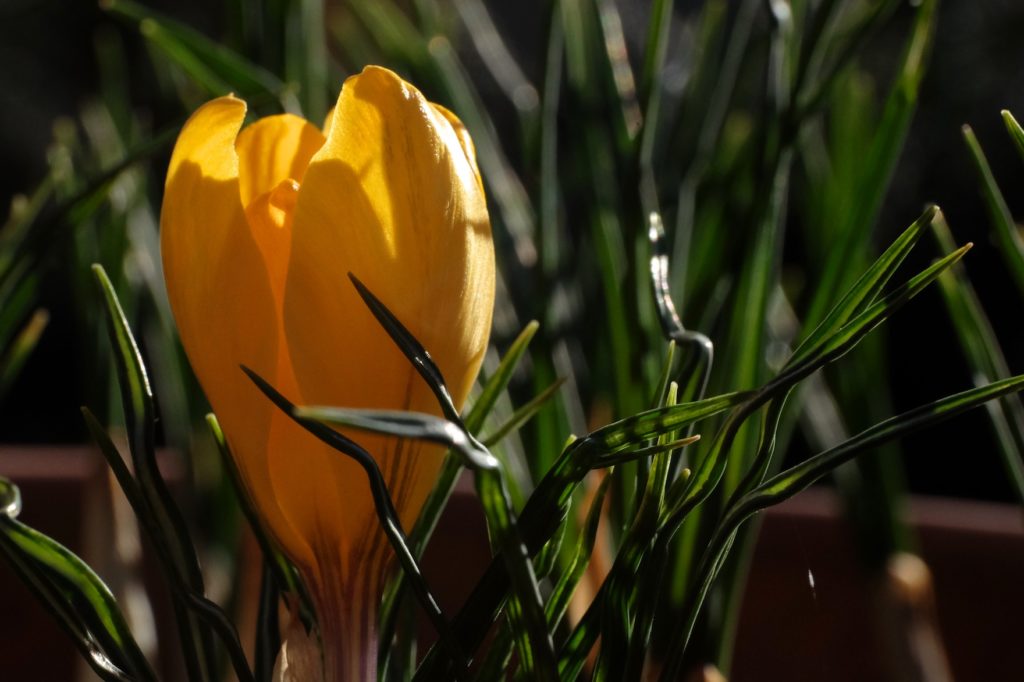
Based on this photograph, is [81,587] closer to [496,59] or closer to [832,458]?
[832,458]

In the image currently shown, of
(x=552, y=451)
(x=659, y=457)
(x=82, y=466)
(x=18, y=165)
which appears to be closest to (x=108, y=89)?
(x=82, y=466)

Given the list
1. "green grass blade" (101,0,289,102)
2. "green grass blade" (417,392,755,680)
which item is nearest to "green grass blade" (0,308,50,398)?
"green grass blade" (101,0,289,102)

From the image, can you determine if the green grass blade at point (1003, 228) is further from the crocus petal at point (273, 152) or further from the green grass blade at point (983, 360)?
the crocus petal at point (273, 152)

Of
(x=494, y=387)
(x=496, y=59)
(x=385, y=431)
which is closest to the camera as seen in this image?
(x=385, y=431)

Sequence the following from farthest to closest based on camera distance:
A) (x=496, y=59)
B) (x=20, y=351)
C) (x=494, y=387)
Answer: (x=496, y=59) < (x=20, y=351) < (x=494, y=387)

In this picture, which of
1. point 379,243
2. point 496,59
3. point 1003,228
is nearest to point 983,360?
point 1003,228

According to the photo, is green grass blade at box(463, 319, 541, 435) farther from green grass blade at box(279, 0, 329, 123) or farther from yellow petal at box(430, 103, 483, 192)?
green grass blade at box(279, 0, 329, 123)

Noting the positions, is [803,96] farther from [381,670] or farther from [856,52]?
[381,670]
